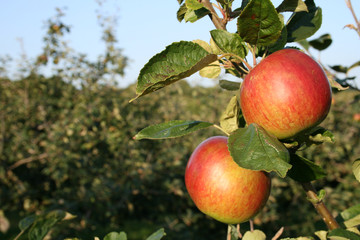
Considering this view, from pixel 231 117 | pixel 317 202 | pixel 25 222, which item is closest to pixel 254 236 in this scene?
pixel 317 202

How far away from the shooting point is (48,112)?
4172 mm

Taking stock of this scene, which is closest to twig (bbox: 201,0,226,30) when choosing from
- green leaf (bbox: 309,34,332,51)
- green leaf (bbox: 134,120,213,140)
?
green leaf (bbox: 134,120,213,140)

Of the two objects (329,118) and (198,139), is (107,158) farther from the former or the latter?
(329,118)

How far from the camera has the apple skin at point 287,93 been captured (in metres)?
0.68

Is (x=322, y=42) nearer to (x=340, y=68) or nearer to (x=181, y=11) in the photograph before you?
(x=340, y=68)

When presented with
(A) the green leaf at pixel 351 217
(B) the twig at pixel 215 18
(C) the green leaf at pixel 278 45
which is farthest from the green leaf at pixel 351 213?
(B) the twig at pixel 215 18

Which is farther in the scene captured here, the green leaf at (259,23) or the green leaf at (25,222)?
the green leaf at (25,222)

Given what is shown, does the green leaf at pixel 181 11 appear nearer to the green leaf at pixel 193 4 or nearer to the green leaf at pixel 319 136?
the green leaf at pixel 193 4

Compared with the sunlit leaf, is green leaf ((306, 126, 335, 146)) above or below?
above

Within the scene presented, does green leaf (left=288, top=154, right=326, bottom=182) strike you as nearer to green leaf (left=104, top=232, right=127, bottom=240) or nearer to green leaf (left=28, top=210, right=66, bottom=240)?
green leaf (left=104, top=232, right=127, bottom=240)

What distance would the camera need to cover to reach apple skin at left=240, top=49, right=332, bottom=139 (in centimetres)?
68

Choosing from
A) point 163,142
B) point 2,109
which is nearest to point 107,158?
point 163,142

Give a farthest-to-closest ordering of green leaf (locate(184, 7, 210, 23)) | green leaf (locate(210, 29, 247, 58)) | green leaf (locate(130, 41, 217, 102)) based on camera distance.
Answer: green leaf (locate(184, 7, 210, 23)) → green leaf (locate(210, 29, 247, 58)) → green leaf (locate(130, 41, 217, 102))

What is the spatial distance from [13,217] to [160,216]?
209 cm
